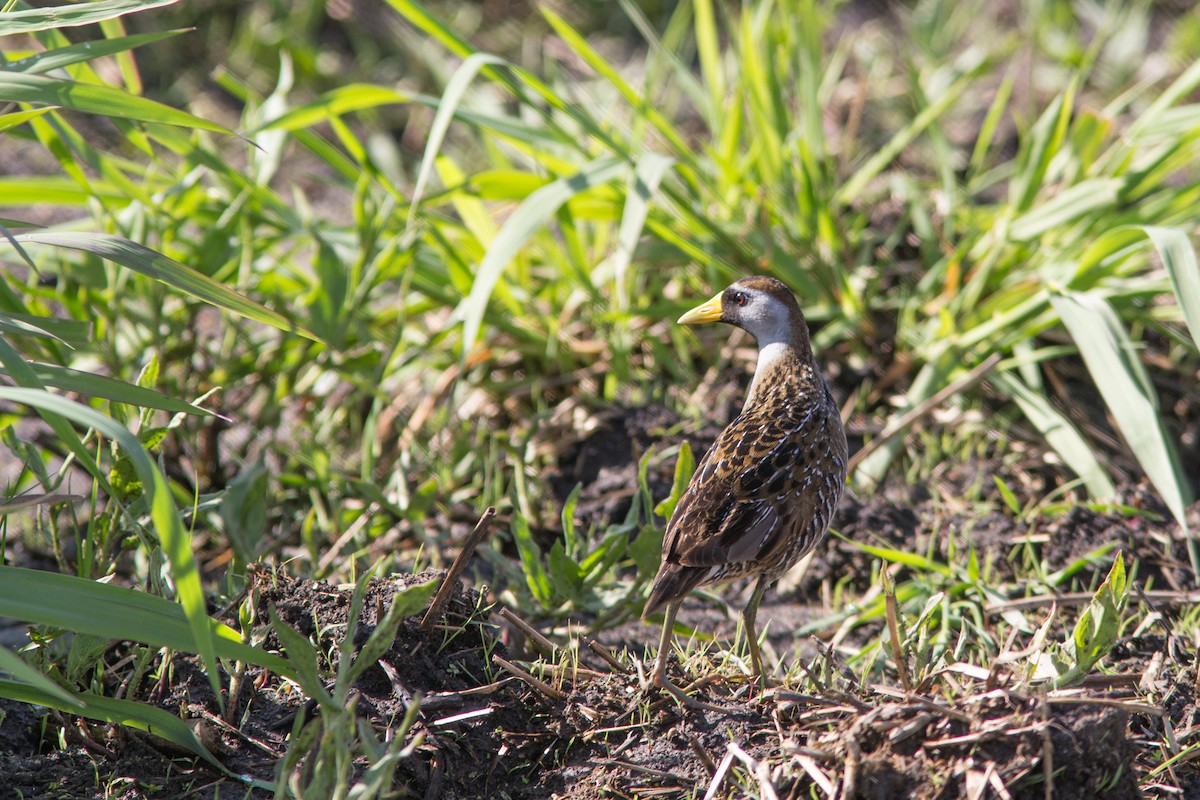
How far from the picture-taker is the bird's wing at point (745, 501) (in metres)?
2.44

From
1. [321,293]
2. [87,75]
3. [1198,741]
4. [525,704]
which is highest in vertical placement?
[87,75]

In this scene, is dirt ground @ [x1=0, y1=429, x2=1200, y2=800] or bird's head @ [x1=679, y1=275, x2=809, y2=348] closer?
dirt ground @ [x1=0, y1=429, x2=1200, y2=800]

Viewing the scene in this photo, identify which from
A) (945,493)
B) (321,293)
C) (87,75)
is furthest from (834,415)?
(87,75)

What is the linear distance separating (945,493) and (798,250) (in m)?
1.00

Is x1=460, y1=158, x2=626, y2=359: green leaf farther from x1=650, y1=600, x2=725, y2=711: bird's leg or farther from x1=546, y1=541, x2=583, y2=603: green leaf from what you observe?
x1=650, y1=600, x2=725, y2=711: bird's leg

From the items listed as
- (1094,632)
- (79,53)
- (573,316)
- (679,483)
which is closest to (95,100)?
(79,53)

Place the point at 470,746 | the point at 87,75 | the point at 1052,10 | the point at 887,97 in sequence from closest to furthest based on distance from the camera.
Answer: the point at 470,746
the point at 87,75
the point at 887,97
the point at 1052,10

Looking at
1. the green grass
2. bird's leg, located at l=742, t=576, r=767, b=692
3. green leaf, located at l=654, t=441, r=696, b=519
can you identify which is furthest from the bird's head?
bird's leg, located at l=742, t=576, r=767, b=692

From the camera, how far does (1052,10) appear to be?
5.73m

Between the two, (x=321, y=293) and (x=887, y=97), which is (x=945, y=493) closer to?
(x=321, y=293)

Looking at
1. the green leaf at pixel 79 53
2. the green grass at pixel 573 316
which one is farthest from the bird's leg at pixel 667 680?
the green leaf at pixel 79 53

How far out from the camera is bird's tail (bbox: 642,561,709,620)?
2438mm

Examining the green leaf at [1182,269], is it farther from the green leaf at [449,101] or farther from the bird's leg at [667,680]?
the green leaf at [449,101]

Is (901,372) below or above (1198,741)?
above
